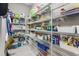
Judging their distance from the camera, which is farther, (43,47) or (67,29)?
(43,47)

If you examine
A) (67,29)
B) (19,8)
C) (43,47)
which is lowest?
(43,47)

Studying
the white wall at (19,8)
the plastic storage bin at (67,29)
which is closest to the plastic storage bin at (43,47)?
the plastic storage bin at (67,29)

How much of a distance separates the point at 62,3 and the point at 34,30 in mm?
563

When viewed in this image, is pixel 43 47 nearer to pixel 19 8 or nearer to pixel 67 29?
pixel 67 29

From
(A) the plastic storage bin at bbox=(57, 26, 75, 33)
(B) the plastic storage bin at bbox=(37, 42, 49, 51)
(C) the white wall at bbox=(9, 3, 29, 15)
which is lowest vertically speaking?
(B) the plastic storage bin at bbox=(37, 42, 49, 51)

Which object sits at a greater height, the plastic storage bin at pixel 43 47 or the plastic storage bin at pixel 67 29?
the plastic storage bin at pixel 67 29

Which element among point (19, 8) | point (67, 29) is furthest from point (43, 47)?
point (19, 8)

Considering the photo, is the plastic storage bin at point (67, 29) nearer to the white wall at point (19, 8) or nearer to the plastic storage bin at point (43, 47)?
the plastic storage bin at point (43, 47)

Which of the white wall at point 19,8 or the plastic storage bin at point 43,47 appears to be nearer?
the white wall at point 19,8

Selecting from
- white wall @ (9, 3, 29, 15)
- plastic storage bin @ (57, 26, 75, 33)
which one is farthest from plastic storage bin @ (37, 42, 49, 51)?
white wall @ (9, 3, 29, 15)

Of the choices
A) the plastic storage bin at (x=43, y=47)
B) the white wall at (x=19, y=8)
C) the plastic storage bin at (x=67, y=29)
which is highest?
the white wall at (x=19, y=8)

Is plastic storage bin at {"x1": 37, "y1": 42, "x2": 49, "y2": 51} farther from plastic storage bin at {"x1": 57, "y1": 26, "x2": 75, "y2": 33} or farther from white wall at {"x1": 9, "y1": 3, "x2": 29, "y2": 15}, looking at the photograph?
white wall at {"x1": 9, "y1": 3, "x2": 29, "y2": 15}

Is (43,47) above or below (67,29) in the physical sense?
below

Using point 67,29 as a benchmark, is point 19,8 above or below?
above
